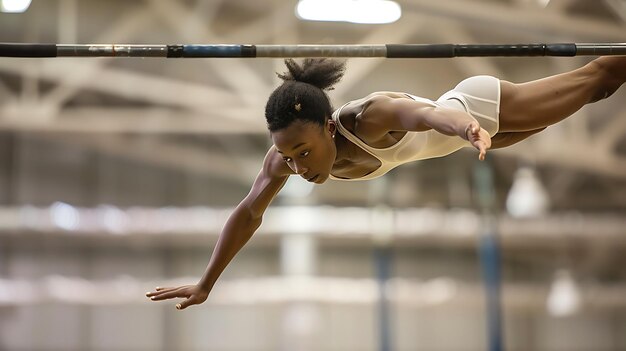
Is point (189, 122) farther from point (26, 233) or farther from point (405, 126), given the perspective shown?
point (405, 126)

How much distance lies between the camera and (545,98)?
10.8 ft

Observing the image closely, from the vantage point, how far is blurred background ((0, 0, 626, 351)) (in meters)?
9.55

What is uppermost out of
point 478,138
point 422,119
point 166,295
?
point 422,119

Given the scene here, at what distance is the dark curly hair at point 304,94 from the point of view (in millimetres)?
2973

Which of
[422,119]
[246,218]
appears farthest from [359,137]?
[246,218]

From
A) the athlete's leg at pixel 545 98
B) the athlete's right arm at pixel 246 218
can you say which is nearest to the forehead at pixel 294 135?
the athlete's right arm at pixel 246 218

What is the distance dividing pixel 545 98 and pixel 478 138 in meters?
0.89

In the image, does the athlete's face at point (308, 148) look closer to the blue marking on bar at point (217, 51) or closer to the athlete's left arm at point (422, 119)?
the athlete's left arm at point (422, 119)

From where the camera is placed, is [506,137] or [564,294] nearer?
[506,137]

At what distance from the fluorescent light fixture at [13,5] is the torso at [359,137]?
6.59 m

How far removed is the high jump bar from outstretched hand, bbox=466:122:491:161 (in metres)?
0.83

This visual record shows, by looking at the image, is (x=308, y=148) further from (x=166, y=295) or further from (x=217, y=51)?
(x=166, y=295)

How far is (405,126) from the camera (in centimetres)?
287

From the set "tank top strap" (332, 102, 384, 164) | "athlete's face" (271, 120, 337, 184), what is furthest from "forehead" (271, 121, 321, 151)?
"tank top strap" (332, 102, 384, 164)
